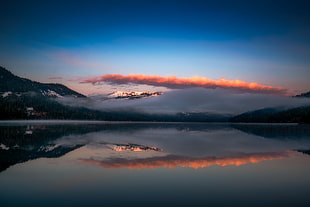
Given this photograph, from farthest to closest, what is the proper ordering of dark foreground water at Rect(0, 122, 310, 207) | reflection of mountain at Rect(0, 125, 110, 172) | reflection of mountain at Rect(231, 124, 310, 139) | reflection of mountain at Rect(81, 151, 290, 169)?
1. reflection of mountain at Rect(231, 124, 310, 139)
2. reflection of mountain at Rect(0, 125, 110, 172)
3. reflection of mountain at Rect(81, 151, 290, 169)
4. dark foreground water at Rect(0, 122, 310, 207)

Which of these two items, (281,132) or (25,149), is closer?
(25,149)

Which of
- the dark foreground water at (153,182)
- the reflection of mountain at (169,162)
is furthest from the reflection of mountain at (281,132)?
the dark foreground water at (153,182)

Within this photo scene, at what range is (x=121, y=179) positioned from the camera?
18469 mm

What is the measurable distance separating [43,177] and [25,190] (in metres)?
3.47

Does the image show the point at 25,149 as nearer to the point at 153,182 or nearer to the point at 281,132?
the point at 153,182

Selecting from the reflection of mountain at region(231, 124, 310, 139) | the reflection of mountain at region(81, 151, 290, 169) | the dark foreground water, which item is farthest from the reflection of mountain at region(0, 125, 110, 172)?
the reflection of mountain at region(231, 124, 310, 139)

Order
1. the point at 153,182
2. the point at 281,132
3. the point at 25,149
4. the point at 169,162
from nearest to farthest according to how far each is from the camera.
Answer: the point at 153,182, the point at 169,162, the point at 25,149, the point at 281,132

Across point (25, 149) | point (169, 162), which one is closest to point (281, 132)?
point (169, 162)

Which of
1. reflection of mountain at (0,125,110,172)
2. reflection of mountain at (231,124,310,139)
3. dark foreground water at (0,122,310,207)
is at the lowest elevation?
reflection of mountain at (231,124,310,139)

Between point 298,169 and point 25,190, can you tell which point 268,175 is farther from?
point 25,190

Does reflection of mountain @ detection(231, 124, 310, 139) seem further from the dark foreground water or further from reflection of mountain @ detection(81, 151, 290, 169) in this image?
the dark foreground water

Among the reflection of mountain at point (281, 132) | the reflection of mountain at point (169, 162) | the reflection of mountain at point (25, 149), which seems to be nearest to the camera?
the reflection of mountain at point (169, 162)

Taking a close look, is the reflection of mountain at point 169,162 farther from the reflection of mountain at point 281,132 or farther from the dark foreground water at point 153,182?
the reflection of mountain at point 281,132

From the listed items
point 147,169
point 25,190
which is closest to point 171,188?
point 147,169
